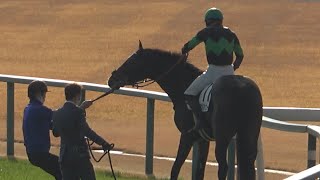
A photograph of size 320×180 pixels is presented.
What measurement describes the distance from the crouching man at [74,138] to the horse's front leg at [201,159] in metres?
1.84

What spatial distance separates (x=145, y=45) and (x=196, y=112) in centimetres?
1850

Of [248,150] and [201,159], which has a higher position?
[248,150]

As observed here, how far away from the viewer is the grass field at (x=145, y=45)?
15531 mm

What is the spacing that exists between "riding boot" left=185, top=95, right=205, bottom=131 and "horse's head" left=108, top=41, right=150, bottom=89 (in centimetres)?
74

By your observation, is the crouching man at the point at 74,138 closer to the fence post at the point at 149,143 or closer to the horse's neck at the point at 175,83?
the horse's neck at the point at 175,83

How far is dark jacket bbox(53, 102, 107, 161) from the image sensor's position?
7.62 m

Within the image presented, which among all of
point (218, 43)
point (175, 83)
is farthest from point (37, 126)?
point (175, 83)

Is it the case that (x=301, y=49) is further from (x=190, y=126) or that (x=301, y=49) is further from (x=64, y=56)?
(x=190, y=126)

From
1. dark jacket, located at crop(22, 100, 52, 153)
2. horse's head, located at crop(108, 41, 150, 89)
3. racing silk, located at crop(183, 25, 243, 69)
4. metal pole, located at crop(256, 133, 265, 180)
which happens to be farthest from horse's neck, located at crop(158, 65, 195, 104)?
dark jacket, located at crop(22, 100, 52, 153)

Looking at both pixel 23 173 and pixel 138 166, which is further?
pixel 138 166

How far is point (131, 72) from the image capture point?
983cm

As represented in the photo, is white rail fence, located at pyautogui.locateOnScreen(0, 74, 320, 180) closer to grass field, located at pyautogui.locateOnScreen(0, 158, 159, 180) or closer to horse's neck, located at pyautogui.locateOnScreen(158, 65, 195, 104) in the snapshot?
grass field, located at pyautogui.locateOnScreen(0, 158, 159, 180)

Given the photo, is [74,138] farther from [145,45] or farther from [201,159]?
[145,45]

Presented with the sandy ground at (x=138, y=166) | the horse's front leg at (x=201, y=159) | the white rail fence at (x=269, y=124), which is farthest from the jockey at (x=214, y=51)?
the sandy ground at (x=138, y=166)
